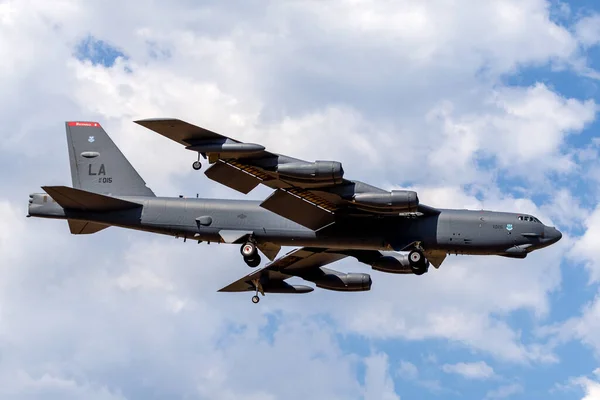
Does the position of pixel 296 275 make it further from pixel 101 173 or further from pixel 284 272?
pixel 101 173

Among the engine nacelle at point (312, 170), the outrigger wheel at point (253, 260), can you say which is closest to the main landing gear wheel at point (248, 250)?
the outrigger wheel at point (253, 260)

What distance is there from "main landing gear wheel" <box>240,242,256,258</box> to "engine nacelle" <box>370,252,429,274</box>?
21.8ft

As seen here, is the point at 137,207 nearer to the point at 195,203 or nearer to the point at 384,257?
the point at 195,203

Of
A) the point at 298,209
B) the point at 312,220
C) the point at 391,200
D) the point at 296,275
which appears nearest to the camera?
the point at 391,200

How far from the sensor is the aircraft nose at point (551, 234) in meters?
44.6

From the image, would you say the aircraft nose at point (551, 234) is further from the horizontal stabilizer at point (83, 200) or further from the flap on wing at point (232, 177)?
the horizontal stabilizer at point (83, 200)

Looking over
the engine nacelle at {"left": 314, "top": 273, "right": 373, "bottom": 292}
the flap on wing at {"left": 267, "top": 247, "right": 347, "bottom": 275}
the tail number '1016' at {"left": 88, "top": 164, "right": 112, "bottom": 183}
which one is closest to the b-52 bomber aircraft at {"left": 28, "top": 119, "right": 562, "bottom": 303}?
the tail number '1016' at {"left": 88, "top": 164, "right": 112, "bottom": 183}

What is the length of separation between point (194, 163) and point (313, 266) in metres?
14.7

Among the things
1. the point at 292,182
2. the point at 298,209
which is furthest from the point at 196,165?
the point at 298,209

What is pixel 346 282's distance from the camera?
169 ft

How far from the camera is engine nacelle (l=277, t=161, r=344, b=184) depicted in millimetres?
39562

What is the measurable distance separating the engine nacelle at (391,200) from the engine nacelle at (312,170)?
2.72 metres

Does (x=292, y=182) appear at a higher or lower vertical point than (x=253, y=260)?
higher

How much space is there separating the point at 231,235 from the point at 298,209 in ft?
10.3
